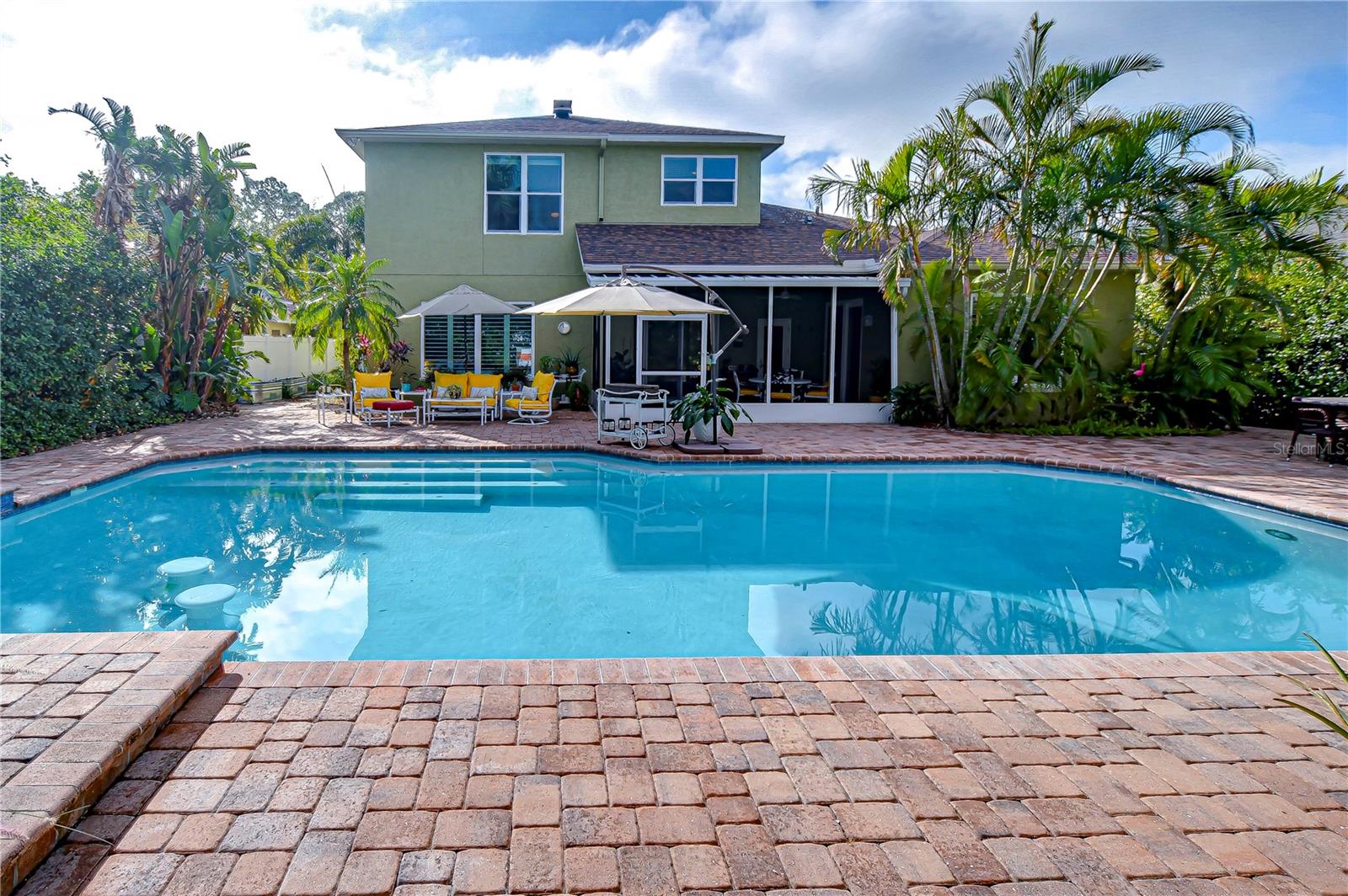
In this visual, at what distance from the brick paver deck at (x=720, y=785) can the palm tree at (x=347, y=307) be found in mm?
13123

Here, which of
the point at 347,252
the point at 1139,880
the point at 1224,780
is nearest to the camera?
the point at 1139,880

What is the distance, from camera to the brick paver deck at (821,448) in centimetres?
979

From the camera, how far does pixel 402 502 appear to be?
9.73m

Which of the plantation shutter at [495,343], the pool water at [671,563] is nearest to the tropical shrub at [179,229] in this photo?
the plantation shutter at [495,343]

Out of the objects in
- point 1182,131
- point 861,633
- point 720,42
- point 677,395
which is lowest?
point 861,633

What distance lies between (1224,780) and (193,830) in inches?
153

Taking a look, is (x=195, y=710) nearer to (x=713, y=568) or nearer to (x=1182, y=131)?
(x=713, y=568)

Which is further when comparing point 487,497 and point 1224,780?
point 487,497

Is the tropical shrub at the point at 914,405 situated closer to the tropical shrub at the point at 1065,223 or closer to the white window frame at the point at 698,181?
the tropical shrub at the point at 1065,223

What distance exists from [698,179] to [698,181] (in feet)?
0.19

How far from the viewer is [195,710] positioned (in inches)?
148

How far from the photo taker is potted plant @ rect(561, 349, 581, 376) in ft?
58.9

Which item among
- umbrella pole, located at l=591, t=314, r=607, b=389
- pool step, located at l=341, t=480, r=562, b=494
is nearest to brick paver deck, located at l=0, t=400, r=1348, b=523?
umbrella pole, located at l=591, t=314, r=607, b=389

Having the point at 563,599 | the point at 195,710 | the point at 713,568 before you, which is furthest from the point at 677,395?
the point at 195,710
